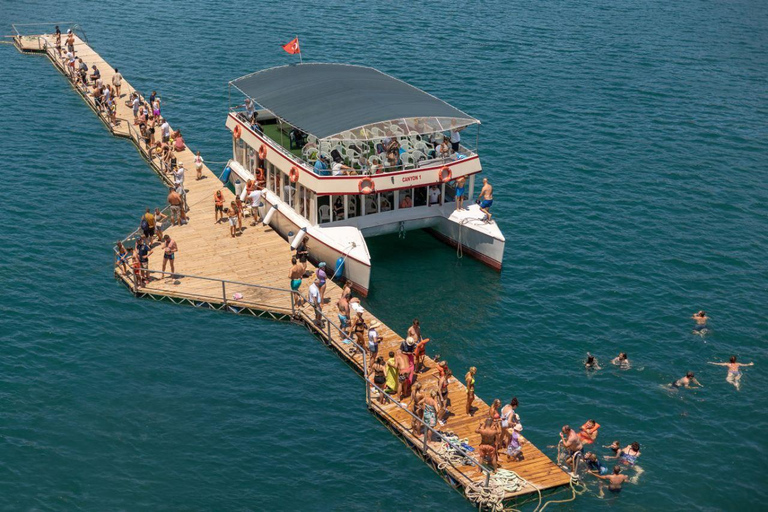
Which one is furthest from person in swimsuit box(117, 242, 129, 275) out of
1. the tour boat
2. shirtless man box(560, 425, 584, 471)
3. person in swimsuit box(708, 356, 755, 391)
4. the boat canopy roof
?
person in swimsuit box(708, 356, 755, 391)

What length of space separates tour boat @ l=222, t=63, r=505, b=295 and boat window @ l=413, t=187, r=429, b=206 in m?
0.06

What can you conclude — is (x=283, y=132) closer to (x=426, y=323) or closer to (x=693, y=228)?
(x=426, y=323)

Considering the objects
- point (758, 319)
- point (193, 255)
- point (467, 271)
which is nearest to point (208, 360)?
point (193, 255)

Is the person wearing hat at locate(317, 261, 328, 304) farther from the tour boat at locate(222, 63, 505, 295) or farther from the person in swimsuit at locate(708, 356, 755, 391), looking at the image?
the person in swimsuit at locate(708, 356, 755, 391)

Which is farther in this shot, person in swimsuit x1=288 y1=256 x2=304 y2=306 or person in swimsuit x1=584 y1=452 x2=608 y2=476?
person in swimsuit x1=288 y1=256 x2=304 y2=306

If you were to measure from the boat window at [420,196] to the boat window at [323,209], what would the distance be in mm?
5161

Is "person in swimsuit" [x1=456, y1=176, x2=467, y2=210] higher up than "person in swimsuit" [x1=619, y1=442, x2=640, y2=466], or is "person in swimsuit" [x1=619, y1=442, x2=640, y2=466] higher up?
"person in swimsuit" [x1=456, y1=176, x2=467, y2=210]

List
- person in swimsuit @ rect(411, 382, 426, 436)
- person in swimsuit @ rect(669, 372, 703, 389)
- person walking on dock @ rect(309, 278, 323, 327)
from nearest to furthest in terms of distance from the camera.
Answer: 1. person in swimsuit @ rect(411, 382, 426, 436)
2. person in swimsuit @ rect(669, 372, 703, 389)
3. person walking on dock @ rect(309, 278, 323, 327)

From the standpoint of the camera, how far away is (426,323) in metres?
49.4

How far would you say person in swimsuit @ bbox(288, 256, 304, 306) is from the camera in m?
48.8

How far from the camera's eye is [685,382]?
1750 inches

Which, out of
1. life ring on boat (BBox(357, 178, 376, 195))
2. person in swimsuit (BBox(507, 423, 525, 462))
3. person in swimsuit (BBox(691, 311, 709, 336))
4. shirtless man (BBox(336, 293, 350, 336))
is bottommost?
person in swimsuit (BBox(507, 423, 525, 462))

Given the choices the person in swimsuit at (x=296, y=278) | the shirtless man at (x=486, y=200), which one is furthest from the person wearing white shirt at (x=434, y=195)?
the person in swimsuit at (x=296, y=278)

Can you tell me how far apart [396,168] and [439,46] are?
39007 millimetres
